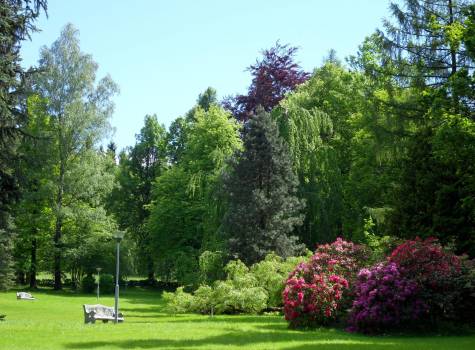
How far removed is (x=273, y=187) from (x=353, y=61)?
1352 cm

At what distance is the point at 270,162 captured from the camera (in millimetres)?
27938

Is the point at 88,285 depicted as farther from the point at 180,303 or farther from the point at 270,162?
the point at 270,162

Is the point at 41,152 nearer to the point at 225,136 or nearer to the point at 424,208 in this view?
the point at 225,136

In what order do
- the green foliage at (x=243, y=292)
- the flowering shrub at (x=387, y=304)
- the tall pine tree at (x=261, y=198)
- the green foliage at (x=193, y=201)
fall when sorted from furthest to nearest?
the green foliage at (x=193, y=201) → the tall pine tree at (x=261, y=198) → the green foliage at (x=243, y=292) → the flowering shrub at (x=387, y=304)

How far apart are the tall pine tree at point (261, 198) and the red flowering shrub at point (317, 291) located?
9033mm

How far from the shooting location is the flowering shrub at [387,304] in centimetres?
1513

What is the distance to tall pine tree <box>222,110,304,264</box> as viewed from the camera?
2717 cm

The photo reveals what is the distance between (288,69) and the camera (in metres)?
38.8

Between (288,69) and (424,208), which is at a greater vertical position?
(288,69)

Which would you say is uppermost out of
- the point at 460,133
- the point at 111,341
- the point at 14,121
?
the point at 14,121

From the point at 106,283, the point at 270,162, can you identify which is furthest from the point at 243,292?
the point at 106,283

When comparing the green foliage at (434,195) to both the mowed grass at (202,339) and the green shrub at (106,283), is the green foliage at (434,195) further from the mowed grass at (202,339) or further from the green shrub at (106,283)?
the green shrub at (106,283)

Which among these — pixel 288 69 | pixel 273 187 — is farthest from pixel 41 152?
pixel 273 187

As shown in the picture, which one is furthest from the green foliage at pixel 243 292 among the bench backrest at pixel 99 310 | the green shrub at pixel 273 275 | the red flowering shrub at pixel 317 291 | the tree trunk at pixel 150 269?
the tree trunk at pixel 150 269
